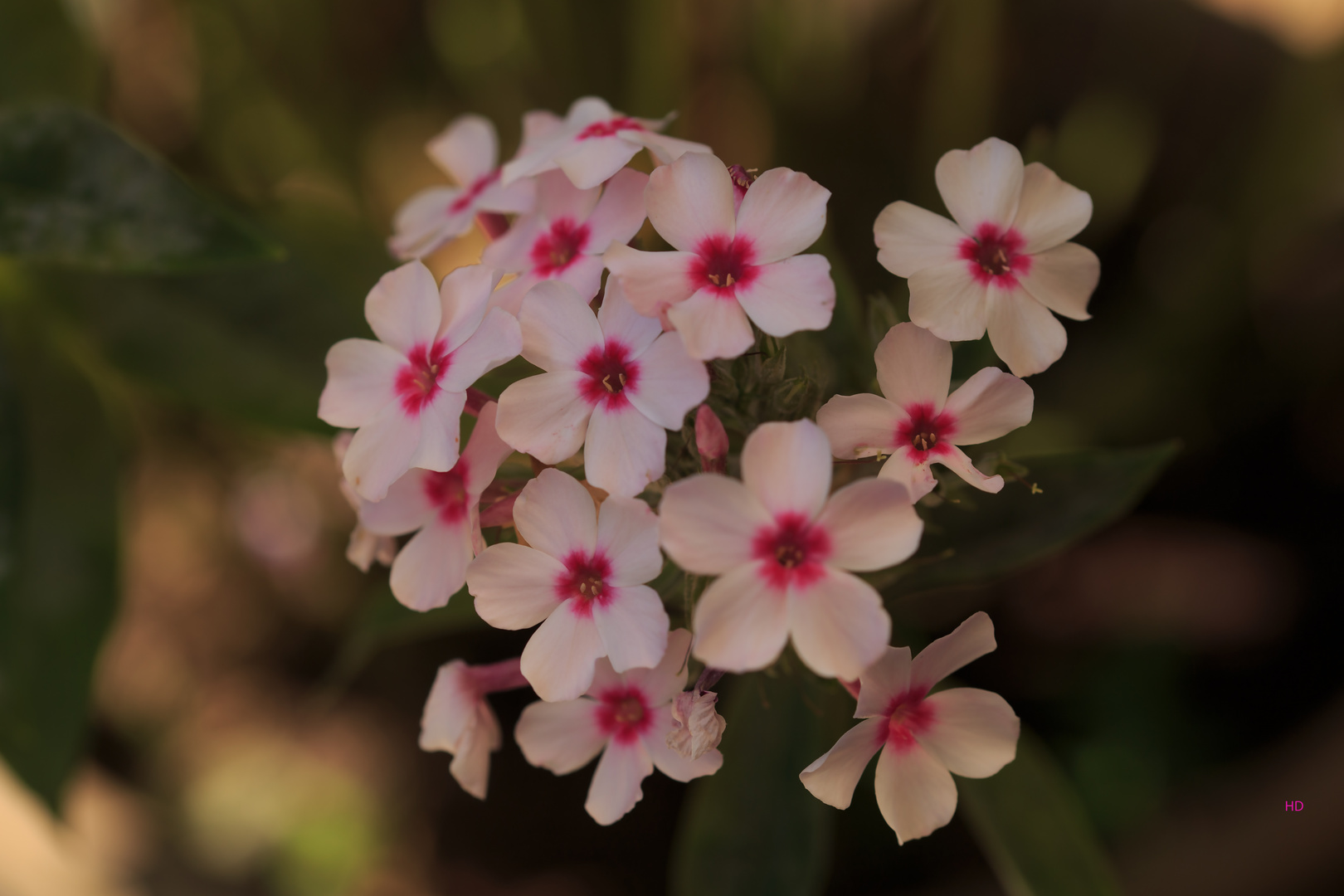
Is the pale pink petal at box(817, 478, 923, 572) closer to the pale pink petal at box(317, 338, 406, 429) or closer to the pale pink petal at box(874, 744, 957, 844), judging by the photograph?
the pale pink petal at box(874, 744, 957, 844)

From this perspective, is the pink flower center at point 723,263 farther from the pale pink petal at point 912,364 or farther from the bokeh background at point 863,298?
the bokeh background at point 863,298

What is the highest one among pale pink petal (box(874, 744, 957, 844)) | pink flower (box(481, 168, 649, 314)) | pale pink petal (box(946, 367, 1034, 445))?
pink flower (box(481, 168, 649, 314))

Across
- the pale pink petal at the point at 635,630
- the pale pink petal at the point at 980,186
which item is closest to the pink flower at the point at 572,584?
the pale pink petal at the point at 635,630

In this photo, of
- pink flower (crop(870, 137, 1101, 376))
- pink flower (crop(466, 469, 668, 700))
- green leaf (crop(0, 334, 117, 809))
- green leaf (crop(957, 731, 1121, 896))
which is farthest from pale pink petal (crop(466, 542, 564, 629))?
green leaf (crop(0, 334, 117, 809))

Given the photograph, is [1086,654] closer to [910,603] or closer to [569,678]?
[910,603]

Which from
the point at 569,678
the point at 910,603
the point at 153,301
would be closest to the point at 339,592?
the point at 153,301

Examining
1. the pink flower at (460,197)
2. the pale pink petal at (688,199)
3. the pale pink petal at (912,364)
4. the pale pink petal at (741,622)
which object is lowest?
the pale pink petal at (741,622)

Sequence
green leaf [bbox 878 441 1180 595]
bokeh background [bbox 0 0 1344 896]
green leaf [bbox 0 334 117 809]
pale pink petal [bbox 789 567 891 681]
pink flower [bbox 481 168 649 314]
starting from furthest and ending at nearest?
bokeh background [bbox 0 0 1344 896] < green leaf [bbox 0 334 117 809] < green leaf [bbox 878 441 1180 595] < pink flower [bbox 481 168 649 314] < pale pink petal [bbox 789 567 891 681]
